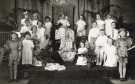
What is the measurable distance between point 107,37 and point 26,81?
201 centimetres

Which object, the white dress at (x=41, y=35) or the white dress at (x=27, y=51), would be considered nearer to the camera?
the white dress at (x=27, y=51)

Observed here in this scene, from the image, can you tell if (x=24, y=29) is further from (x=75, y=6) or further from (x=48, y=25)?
(x=75, y=6)

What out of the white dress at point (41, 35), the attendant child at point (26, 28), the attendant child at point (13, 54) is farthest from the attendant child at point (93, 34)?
the attendant child at point (13, 54)

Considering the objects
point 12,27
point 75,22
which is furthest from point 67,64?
point 12,27

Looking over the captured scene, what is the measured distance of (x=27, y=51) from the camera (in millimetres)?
7594

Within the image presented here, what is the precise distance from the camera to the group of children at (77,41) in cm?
760

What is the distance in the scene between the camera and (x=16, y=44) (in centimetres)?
756

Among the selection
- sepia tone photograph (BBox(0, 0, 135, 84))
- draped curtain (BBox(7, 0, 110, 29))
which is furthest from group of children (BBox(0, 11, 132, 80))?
draped curtain (BBox(7, 0, 110, 29))

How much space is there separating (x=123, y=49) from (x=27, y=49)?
2109mm

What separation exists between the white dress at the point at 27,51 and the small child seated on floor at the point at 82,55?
3.41 feet

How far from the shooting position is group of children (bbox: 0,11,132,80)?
760cm

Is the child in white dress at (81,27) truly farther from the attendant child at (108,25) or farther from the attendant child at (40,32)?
the attendant child at (40,32)

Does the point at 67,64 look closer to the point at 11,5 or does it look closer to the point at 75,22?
the point at 75,22

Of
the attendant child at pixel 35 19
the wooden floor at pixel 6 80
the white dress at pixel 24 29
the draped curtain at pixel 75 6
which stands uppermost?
the draped curtain at pixel 75 6
